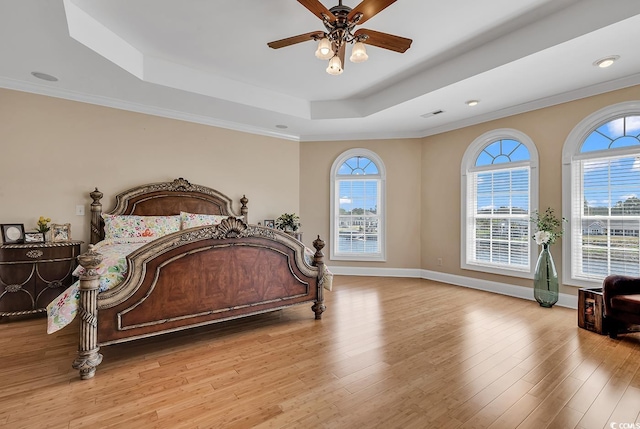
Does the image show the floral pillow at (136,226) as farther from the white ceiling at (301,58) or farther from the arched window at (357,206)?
the arched window at (357,206)

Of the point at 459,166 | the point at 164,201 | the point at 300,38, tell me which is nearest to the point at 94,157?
the point at 164,201

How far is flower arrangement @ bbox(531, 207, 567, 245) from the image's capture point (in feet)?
12.6

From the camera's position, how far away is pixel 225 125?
5.03 m

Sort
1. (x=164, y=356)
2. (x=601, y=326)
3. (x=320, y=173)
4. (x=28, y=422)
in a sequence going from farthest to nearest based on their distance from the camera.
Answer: (x=320, y=173), (x=601, y=326), (x=164, y=356), (x=28, y=422)

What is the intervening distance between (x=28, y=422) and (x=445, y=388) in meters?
2.46

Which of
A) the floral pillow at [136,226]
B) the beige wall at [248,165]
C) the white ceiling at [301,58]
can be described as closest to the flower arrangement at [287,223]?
the beige wall at [248,165]

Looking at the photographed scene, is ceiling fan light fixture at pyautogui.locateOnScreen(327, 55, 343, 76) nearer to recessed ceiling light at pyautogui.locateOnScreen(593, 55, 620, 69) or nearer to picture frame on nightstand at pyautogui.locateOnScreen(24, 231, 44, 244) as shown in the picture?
recessed ceiling light at pyautogui.locateOnScreen(593, 55, 620, 69)

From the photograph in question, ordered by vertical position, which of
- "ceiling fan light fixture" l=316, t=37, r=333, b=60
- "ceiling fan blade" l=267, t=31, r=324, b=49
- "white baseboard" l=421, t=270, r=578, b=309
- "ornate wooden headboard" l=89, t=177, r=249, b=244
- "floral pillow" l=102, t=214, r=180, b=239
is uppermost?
"ceiling fan blade" l=267, t=31, r=324, b=49

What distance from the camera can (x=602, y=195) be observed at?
3.66 meters

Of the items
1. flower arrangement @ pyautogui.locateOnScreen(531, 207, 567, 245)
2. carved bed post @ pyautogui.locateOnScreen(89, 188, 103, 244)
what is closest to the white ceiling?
carved bed post @ pyautogui.locateOnScreen(89, 188, 103, 244)

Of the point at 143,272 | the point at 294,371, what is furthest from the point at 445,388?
the point at 143,272

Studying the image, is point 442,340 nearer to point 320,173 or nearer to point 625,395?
point 625,395

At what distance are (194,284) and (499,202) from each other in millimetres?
4450

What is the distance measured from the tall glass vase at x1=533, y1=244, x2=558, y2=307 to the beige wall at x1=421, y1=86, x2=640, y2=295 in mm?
216
